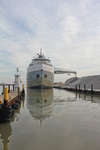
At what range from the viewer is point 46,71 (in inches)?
1708

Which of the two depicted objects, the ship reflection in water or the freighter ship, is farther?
the freighter ship

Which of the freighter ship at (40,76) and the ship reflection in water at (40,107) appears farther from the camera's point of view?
the freighter ship at (40,76)

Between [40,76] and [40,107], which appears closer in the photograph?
[40,107]

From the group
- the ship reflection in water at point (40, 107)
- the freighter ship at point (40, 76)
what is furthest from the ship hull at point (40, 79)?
the ship reflection in water at point (40, 107)

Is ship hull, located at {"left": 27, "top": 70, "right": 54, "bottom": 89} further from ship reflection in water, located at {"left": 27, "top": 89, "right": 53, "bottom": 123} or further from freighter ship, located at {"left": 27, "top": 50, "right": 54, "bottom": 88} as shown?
ship reflection in water, located at {"left": 27, "top": 89, "right": 53, "bottom": 123}

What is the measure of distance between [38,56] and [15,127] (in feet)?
151

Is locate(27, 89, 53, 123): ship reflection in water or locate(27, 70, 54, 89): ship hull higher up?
locate(27, 70, 54, 89): ship hull

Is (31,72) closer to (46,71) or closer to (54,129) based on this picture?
(46,71)

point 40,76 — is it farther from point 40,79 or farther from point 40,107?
point 40,107

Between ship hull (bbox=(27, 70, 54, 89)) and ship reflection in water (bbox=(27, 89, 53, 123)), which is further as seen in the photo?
ship hull (bbox=(27, 70, 54, 89))

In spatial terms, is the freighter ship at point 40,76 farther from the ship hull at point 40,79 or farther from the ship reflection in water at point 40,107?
the ship reflection in water at point 40,107

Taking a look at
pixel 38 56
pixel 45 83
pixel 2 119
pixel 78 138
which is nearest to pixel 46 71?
pixel 45 83

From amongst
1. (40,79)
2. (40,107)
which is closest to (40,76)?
(40,79)

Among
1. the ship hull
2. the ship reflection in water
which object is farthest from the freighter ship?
the ship reflection in water
